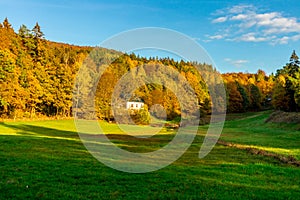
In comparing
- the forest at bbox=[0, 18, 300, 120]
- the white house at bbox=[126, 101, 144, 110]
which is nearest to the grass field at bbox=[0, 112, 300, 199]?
the forest at bbox=[0, 18, 300, 120]

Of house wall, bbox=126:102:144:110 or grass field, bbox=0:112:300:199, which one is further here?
house wall, bbox=126:102:144:110

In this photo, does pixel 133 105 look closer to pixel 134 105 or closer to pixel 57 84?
pixel 134 105

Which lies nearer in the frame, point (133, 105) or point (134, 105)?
point (133, 105)

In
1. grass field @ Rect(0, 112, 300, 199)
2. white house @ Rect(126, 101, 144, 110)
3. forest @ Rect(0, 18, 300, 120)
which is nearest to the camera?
grass field @ Rect(0, 112, 300, 199)

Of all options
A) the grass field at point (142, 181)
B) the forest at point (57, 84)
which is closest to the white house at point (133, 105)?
the forest at point (57, 84)

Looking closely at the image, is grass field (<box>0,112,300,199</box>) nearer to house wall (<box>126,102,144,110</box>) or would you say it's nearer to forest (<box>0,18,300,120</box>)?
forest (<box>0,18,300,120</box>)

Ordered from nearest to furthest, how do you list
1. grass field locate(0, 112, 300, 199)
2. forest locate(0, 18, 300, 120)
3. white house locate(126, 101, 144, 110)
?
1. grass field locate(0, 112, 300, 199)
2. forest locate(0, 18, 300, 120)
3. white house locate(126, 101, 144, 110)

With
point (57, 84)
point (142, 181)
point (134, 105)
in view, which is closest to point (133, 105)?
point (134, 105)

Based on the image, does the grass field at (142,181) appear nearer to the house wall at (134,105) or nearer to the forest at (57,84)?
the forest at (57,84)

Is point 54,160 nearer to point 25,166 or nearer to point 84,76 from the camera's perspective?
point 25,166

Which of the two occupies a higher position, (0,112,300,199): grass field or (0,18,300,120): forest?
(0,18,300,120): forest

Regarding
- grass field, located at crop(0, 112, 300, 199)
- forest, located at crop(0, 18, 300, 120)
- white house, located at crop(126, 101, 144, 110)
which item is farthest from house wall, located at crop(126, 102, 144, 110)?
grass field, located at crop(0, 112, 300, 199)

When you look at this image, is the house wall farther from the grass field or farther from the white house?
the grass field

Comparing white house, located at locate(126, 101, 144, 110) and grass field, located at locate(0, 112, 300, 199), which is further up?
white house, located at locate(126, 101, 144, 110)
